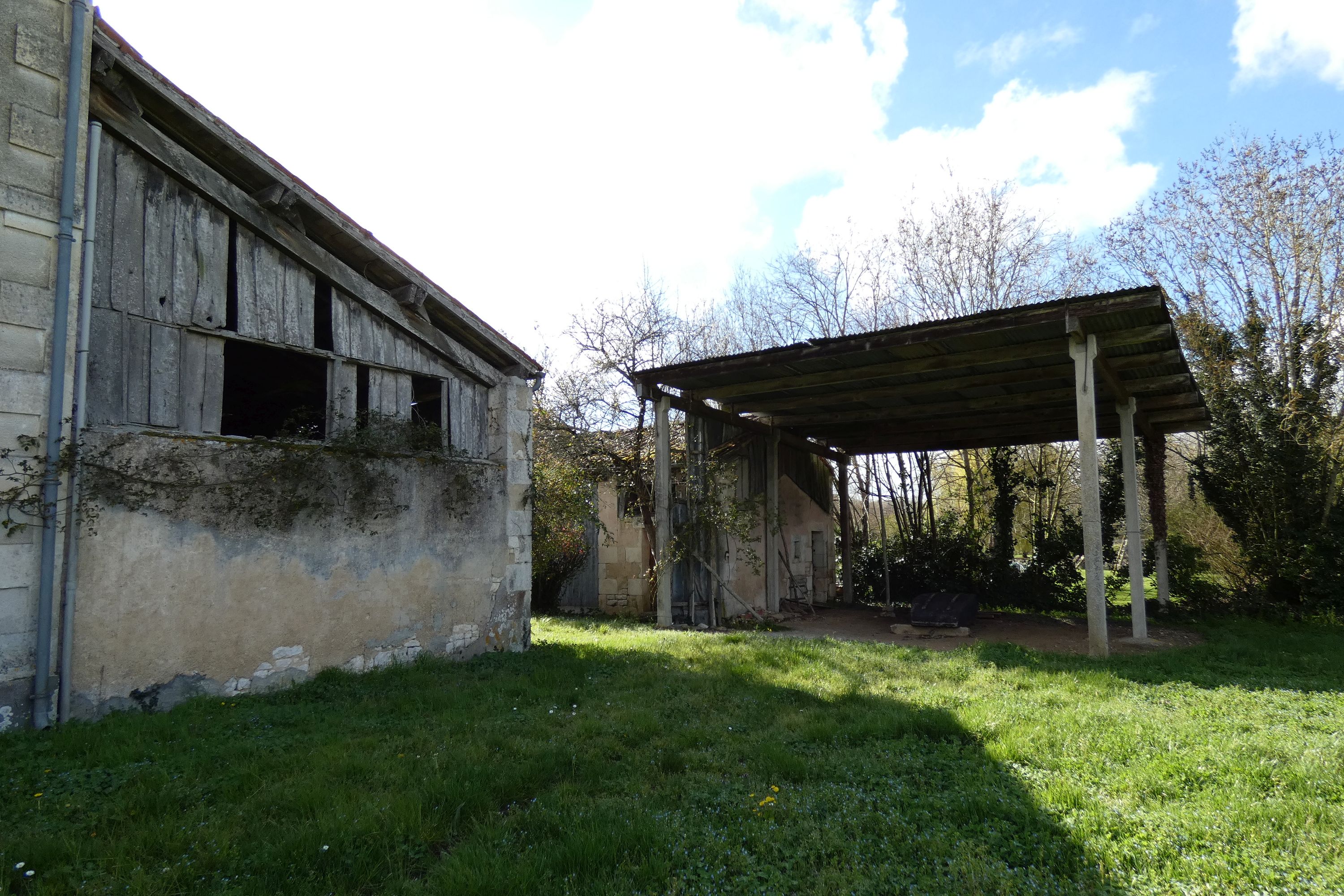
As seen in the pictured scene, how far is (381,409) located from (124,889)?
5.08m

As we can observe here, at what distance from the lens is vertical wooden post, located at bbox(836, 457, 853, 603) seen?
1672cm

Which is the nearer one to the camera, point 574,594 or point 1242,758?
point 1242,758

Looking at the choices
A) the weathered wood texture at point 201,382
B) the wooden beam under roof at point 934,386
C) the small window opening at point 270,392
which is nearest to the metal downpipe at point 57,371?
the weathered wood texture at point 201,382

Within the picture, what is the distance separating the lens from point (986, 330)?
8.54 meters

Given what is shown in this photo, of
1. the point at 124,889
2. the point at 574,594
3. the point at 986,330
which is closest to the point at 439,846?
the point at 124,889

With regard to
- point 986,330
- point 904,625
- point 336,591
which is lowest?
point 904,625

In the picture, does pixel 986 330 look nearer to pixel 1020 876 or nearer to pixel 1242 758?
pixel 1242 758

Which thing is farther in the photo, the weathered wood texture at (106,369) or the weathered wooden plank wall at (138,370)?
the weathered wooden plank wall at (138,370)

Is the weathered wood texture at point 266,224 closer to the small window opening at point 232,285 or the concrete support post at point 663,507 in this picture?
the small window opening at point 232,285

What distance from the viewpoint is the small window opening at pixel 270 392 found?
7.50m

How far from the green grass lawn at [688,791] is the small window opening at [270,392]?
10.3 feet

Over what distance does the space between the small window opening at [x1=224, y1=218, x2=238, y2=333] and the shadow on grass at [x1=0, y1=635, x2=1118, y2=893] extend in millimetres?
3194

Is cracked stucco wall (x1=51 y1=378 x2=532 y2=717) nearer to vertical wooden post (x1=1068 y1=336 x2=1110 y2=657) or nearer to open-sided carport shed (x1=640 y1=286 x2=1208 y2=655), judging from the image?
open-sided carport shed (x1=640 y1=286 x2=1208 y2=655)

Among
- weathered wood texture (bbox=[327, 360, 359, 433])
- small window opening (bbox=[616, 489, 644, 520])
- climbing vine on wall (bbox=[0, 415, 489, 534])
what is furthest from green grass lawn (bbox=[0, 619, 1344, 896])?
small window opening (bbox=[616, 489, 644, 520])
